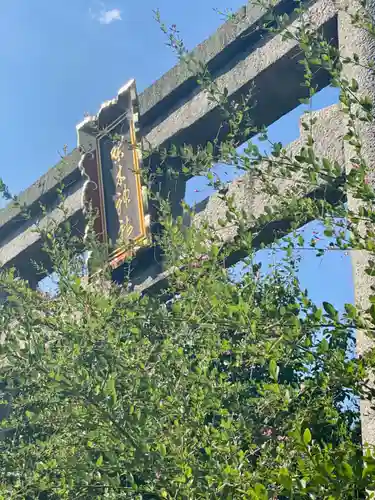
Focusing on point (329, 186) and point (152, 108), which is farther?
point (152, 108)

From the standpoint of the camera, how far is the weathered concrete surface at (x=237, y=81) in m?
4.23

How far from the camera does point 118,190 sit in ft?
17.3

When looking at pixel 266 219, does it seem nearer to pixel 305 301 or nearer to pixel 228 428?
pixel 305 301

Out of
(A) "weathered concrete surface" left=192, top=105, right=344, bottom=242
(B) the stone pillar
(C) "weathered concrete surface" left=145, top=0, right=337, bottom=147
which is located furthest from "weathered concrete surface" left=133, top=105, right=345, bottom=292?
(C) "weathered concrete surface" left=145, top=0, right=337, bottom=147

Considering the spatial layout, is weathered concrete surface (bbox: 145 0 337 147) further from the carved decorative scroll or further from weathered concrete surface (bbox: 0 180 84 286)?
weathered concrete surface (bbox: 0 180 84 286)

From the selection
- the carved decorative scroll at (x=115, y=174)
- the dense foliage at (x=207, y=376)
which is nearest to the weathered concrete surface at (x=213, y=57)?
the carved decorative scroll at (x=115, y=174)

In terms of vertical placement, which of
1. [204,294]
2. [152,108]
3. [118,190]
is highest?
[152,108]

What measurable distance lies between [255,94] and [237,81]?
0.18m

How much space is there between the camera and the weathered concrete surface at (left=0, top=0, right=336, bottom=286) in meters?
4.23

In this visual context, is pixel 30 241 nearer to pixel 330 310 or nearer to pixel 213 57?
pixel 213 57

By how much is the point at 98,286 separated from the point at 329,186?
1969mm

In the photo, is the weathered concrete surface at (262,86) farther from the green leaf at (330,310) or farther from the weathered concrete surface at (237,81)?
the green leaf at (330,310)

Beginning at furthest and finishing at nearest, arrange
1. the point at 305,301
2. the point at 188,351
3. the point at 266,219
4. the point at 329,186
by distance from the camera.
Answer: the point at 188,351
the point at 266,219
the point at 329,186
the point at 305,301

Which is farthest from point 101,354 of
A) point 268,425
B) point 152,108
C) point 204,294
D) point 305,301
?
point 152,108
